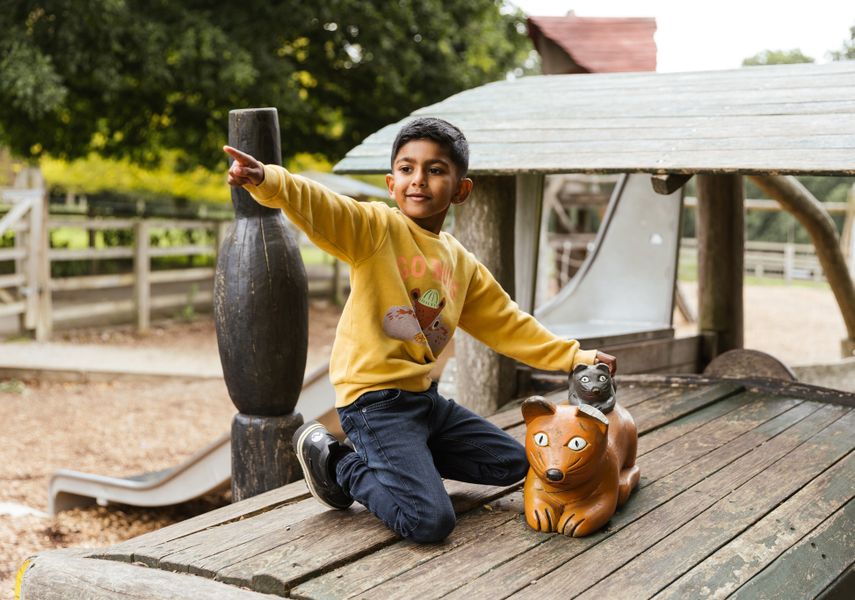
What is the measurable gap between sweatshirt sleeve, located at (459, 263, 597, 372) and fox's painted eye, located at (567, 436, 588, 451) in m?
0.46

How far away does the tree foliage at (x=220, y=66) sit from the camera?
35.3 ft

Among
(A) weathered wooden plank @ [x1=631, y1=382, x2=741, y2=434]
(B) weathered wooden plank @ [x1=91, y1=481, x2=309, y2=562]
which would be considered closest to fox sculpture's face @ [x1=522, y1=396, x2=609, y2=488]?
(B) weathered wooden plank @ [x1=91, y1=481, x2=309, y2=562]

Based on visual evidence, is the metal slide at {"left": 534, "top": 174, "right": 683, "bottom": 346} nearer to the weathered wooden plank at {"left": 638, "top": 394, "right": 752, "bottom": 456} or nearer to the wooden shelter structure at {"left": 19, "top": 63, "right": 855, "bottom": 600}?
the wooden shelter structure at {"left": 19, "top": 63, "right": 855, "bottom": 600}

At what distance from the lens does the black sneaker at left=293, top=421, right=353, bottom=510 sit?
292 centimetres

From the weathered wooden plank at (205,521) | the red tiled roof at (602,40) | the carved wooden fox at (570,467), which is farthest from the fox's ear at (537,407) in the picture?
the red tiled roof at (602,40)

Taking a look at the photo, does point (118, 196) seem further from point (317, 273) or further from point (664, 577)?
point (664, 577)

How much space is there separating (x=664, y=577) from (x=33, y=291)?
10.0 m

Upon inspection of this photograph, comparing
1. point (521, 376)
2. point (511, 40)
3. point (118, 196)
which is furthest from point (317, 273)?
point (521, 376)

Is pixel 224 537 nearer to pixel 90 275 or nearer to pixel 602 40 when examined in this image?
pixel 602 40

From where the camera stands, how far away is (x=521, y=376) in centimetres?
505

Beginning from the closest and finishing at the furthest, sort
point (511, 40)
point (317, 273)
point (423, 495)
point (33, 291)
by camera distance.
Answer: point (423, 495)
point (33, 291)
point (511, 40)
point (317, 273)

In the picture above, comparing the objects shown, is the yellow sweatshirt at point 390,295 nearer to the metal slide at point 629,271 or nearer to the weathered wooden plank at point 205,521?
the weathered wooden plank at point 205,521

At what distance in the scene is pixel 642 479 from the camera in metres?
3.34

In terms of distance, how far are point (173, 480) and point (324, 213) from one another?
11.0 feet
